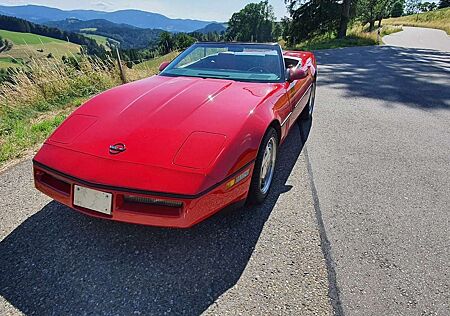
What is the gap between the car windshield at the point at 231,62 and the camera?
2.93 metres

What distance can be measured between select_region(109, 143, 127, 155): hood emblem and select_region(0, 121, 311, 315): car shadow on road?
609 millimetres

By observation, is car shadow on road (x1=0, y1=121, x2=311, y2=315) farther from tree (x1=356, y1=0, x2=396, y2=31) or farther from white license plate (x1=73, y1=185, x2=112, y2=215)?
tree (x1=356, y1=0, x2=396, y2=31)

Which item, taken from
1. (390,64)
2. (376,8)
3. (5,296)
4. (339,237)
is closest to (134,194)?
(5,296)

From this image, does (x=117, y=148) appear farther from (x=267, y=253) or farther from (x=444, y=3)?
(x=444, y=3)

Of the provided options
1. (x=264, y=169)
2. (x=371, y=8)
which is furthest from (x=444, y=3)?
(x=264, y=169)

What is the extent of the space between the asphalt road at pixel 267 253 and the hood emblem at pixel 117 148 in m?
0.61

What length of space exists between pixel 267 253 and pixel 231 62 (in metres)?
2.16

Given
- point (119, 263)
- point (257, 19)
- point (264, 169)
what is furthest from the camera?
point (257, 19)

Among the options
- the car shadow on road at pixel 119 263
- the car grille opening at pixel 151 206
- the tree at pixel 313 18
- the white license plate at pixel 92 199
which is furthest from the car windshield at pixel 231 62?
the tree at pixel 313 18

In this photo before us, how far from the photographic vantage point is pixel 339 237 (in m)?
2.01

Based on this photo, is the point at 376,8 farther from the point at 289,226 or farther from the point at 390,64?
the point at 289,226

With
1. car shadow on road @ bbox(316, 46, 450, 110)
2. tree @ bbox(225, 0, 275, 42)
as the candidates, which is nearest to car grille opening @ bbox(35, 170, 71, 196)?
car shadow on road @ bbox(316, 46, 450, 110)

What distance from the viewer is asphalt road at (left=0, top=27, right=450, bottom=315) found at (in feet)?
5.00

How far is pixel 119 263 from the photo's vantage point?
1754 mm
